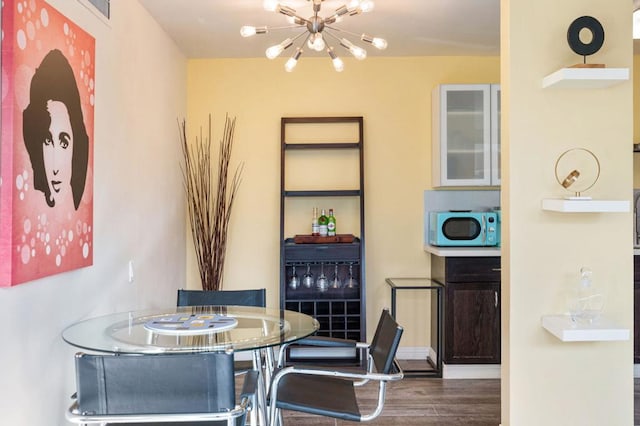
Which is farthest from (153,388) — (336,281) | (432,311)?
(432,311)

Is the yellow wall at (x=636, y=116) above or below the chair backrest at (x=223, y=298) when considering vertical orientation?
above

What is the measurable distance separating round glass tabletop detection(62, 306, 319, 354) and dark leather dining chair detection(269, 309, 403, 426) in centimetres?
18

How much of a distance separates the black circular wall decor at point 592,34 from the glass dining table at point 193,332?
5.23 ft

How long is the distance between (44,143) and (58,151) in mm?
115

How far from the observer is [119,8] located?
2.74 metres

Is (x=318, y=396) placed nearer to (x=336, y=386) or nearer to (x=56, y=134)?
(x=336, y=386)

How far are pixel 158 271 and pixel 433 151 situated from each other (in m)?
2.27

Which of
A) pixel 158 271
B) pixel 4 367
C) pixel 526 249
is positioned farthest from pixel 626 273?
pixel 158 271

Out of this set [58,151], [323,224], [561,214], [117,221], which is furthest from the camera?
[323,224]

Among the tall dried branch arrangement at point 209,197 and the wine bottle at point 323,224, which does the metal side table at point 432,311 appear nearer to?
the wine bottle at point 323,224

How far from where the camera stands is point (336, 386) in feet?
7.74

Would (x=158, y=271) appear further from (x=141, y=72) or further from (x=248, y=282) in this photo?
(x=141, y=72)

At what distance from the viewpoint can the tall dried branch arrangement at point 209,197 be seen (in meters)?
4.01

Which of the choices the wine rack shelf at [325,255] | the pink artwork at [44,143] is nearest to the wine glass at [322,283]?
the wine rack shelf at [325,255]
